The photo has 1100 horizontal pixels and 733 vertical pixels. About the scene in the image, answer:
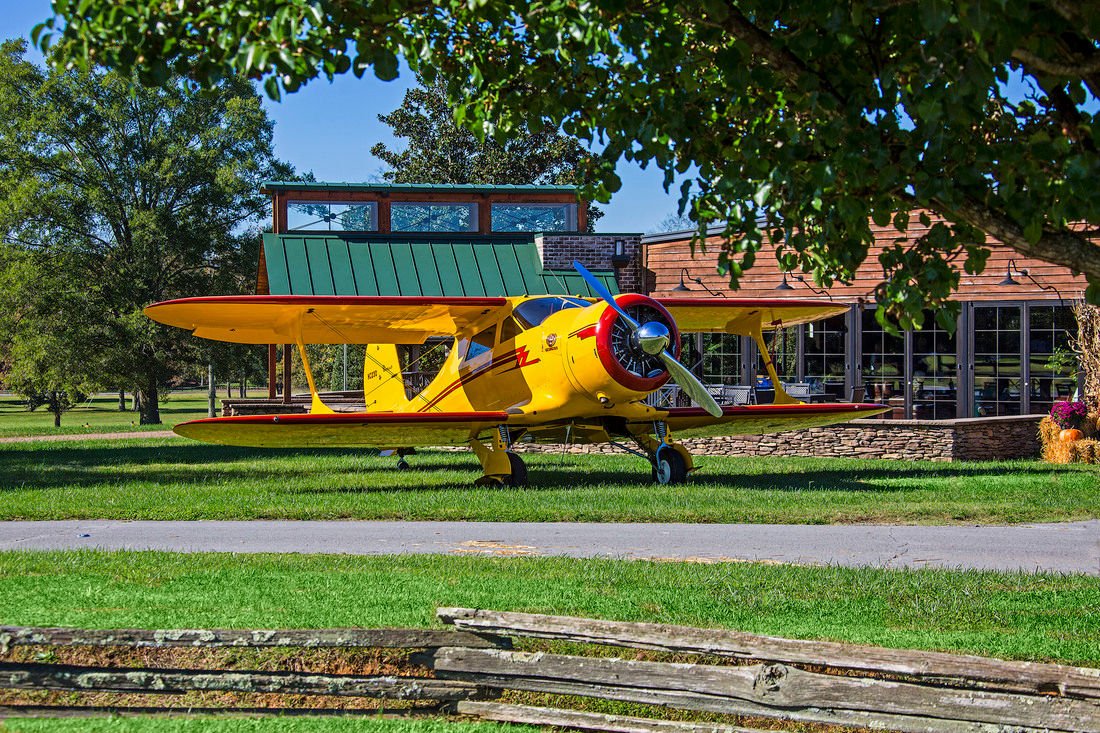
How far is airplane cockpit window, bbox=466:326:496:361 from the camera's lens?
51.6 ft

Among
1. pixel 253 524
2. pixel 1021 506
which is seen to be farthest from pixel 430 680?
pixel 1021 506

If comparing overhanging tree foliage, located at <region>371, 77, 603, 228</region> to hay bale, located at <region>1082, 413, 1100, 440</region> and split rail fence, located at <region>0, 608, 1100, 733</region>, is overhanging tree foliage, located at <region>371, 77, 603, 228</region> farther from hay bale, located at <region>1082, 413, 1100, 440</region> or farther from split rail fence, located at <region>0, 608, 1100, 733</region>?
split rail fence, located at <region>0, 608, 1100, 733</region>

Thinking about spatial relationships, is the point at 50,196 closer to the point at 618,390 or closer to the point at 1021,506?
the point at 618,390

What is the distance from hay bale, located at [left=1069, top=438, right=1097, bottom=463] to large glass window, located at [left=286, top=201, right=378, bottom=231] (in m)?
19.0

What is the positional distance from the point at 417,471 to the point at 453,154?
37.5m

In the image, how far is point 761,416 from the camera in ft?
50.0

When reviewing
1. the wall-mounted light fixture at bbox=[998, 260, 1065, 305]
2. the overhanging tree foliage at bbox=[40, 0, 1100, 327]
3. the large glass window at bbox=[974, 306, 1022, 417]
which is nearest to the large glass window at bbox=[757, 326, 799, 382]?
the large glass window at bbox=[974, 306, 1022, 417]

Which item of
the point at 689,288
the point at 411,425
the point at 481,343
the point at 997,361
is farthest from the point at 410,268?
the point at 997,361

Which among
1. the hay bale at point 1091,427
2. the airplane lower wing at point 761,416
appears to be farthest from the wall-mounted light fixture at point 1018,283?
the airplane lower wing at point 761,416

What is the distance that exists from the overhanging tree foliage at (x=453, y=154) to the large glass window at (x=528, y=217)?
866 inches

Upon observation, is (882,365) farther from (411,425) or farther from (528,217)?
(411,425)

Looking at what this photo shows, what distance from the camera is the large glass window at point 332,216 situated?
28297 millimetres

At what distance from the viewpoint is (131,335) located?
1524 inches

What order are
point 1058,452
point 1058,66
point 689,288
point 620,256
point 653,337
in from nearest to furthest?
point 1058,66 → point 653,337 → point 1058,452 → point 689,288 → point 620,256
